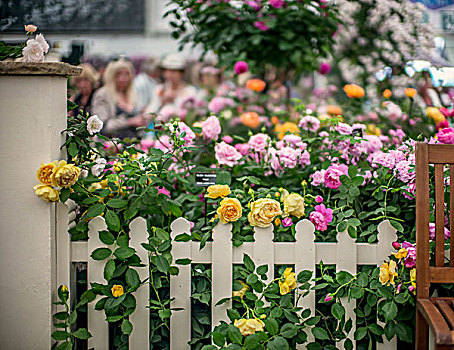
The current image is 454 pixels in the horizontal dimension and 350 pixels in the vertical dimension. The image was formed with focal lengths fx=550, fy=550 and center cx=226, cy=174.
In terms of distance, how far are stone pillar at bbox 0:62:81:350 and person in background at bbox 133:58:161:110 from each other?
5.33 metres

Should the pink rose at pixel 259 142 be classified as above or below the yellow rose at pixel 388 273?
above

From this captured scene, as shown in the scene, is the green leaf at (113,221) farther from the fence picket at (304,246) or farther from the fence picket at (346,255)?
the fence picket at (346,255)

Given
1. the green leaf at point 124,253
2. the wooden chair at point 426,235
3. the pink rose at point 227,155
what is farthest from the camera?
the pink rose at point 227,155

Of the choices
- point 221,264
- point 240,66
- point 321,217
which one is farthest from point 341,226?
point 240,66

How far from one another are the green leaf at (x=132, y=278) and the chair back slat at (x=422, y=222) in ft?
2.83

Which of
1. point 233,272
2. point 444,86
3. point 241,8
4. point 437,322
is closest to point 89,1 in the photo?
point 241,8

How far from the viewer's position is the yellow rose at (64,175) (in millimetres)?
1665

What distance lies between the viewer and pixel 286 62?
3221 millimetres

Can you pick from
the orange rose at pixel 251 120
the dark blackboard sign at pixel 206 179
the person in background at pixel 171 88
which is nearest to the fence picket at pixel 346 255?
the dark blackboard sign at pixel 206 179

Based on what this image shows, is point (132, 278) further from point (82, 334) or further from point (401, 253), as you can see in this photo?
point (401, 253)

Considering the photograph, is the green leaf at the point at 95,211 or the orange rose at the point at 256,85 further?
the orange rose at the point at 256,85

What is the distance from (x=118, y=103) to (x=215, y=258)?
4.08 m

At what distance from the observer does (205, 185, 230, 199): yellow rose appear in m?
1.81

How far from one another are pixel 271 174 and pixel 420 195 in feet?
2.19
